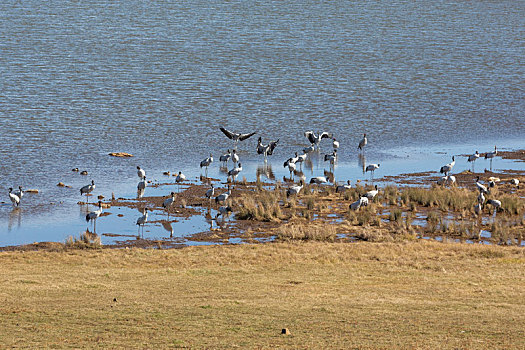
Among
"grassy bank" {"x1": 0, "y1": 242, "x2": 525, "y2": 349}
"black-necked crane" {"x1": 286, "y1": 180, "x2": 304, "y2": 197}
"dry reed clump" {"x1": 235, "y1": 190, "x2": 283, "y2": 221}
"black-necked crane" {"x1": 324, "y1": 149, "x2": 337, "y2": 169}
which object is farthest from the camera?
"black-necked crane" {"x1": 324, "y1": 149, "x2": 337, "y2": 169}

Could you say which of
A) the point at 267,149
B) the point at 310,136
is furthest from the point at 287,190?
the point at 310,136

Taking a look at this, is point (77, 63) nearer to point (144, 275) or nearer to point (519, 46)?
point (519, 46)

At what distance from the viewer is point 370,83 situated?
2899 inches

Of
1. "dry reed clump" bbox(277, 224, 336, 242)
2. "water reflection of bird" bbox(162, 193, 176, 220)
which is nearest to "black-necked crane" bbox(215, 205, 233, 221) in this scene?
"water reflection of bird" bbox(162, 193, 176, 220)

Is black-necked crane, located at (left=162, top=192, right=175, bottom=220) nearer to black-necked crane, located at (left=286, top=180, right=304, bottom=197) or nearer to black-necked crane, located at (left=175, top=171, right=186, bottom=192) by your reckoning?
black-necked crane, located at (left=175, top=171, right=186, bottom=192)

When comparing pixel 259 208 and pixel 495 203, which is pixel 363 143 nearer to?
pixel 495 203

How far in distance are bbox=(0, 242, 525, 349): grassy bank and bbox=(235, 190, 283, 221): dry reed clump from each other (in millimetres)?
4477

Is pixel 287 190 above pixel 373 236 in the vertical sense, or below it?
above

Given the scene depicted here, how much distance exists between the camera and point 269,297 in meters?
20.5

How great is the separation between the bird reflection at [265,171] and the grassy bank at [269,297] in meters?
13.1

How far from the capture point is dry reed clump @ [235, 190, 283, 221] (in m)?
31.6

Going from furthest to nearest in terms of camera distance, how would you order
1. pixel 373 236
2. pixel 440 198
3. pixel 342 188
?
pixel 342 188
pixel 440 198
pixel 373 236

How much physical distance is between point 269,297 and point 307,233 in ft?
27.6

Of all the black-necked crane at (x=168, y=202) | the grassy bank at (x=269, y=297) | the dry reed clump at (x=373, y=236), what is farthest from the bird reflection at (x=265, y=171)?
the grassy bank at (x=269, y=297)
